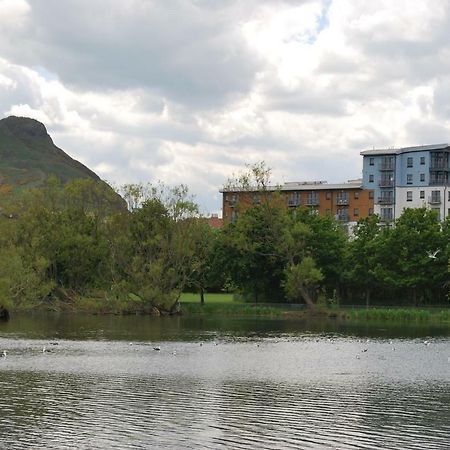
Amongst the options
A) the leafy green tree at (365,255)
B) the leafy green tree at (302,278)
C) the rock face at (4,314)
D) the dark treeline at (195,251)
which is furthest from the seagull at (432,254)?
the rock face at (4,314)

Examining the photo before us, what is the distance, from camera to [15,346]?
68812 mm

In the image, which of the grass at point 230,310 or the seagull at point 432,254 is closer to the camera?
the grass at point 230,310

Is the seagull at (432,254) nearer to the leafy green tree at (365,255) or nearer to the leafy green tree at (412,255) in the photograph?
the leafy green tree at (412,255)

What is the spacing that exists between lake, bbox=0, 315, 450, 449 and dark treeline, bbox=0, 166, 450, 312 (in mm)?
37399

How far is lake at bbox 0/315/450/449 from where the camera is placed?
32875 millimetres

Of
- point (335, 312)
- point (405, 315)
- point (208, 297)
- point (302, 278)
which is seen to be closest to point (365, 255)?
point (335, 312)

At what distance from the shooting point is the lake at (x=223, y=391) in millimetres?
32875

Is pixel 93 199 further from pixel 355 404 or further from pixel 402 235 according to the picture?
pixel 355 404

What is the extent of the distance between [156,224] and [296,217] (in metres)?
23.1

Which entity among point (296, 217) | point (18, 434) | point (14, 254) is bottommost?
point (18, 434)

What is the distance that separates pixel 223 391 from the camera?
45062mm

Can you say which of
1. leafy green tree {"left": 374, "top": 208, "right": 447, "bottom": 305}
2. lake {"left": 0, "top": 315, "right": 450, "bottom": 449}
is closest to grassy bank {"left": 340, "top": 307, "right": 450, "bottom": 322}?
leafy green tree {"left": 374, "top": 208, "right": 447, "bottom": 305}

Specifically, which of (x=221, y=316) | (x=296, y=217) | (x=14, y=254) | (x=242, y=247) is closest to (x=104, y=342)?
(x=14, y=254)

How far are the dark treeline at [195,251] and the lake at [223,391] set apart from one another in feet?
123
